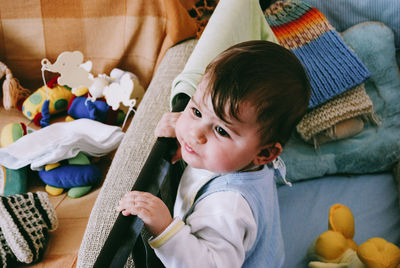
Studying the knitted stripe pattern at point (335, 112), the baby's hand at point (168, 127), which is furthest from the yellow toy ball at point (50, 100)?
the knitted stripe pattern at point (335, 112)

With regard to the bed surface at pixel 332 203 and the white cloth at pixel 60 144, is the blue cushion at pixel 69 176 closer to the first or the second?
the white cloth at pixel 60 144

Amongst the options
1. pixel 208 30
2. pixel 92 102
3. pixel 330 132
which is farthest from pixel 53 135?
pixel 330 132

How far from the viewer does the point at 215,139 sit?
642 millimetres

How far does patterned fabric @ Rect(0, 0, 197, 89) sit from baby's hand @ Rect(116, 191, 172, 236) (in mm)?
915

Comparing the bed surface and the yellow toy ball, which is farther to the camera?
the yellow toy ball

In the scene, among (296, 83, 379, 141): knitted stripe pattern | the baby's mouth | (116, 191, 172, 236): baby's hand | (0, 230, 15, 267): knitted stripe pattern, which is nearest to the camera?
(116, 191, 172, 236): baby's hand

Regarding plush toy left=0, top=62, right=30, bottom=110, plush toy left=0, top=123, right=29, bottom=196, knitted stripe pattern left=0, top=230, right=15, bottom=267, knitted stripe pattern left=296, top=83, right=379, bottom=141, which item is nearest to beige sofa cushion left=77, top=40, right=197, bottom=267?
knitted stripe pattern left=0, top=230, right=15, bottom=267

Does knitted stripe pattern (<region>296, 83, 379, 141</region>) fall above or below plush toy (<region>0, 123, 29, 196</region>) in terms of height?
above

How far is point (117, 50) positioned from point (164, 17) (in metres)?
0.22

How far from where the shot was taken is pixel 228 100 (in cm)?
60

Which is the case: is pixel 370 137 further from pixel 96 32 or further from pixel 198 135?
pixel 96 32

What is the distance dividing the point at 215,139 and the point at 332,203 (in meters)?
0.74

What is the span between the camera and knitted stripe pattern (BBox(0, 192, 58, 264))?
865 mm

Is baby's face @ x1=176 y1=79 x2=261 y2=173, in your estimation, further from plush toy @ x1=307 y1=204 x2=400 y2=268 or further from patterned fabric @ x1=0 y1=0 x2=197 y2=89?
patterned fabric @ x1=0 y1=0 x2=197 y2=89
